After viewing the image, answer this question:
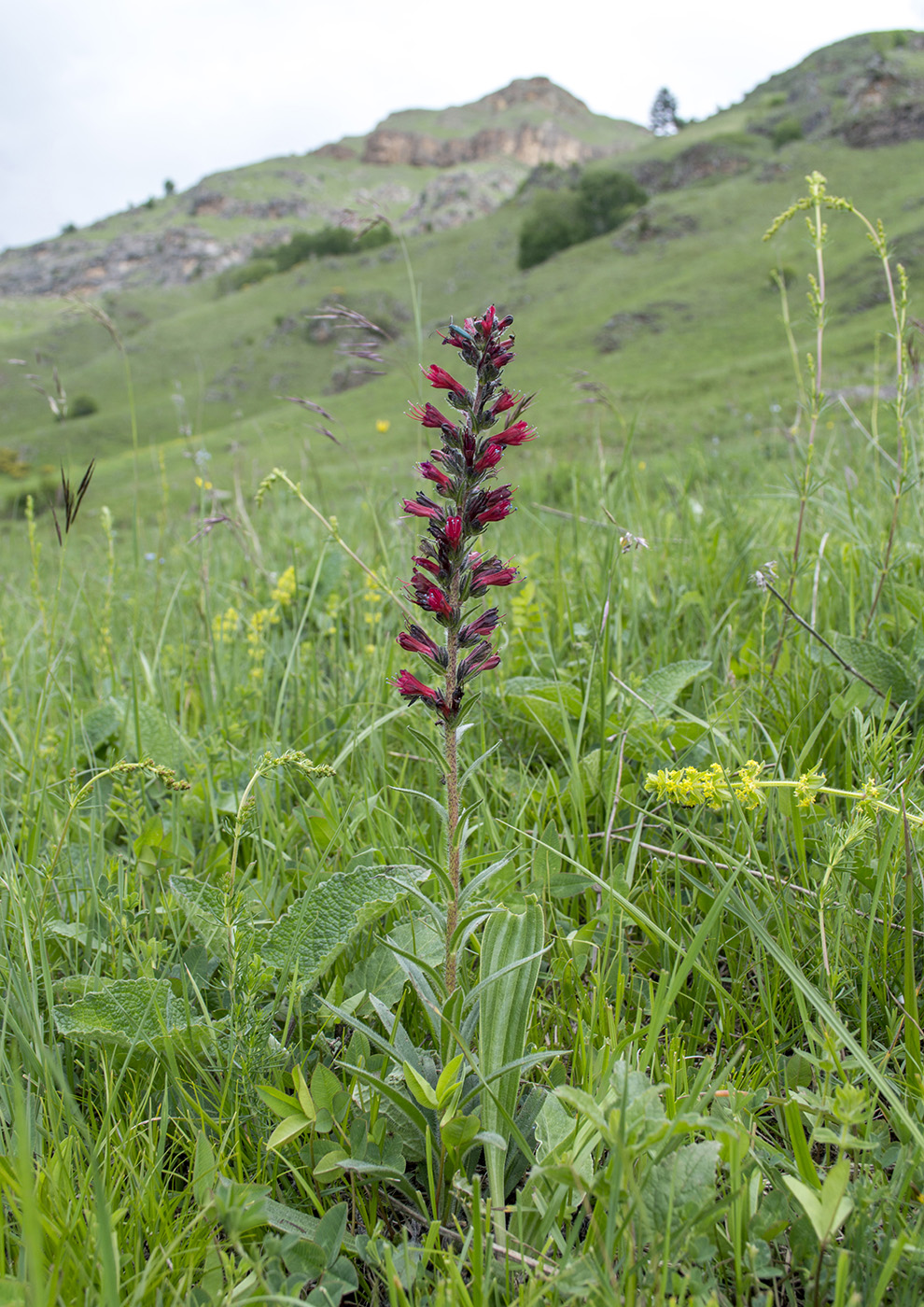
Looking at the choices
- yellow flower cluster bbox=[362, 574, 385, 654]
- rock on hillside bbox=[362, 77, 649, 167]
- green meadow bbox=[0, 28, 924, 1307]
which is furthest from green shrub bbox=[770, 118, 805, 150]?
rock on hillside bbox=[362, 77, 649, 167]

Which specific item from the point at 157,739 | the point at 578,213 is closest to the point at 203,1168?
the point at 157,739

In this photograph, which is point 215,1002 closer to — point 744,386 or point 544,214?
point 744,386

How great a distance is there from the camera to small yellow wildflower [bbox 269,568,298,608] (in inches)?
130

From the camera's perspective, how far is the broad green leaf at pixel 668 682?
2279 millimetres

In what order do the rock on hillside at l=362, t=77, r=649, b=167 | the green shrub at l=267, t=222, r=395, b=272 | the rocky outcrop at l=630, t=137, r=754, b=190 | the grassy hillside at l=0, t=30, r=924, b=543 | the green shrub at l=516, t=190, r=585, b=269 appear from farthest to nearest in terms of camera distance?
the rock on hillside at l=362, t=77, r=649, b=167 < the green shrub at l=267, t=222, r=395, b=272 < the rocky outcrop at l=630, t=137, r=754, b=190 < the green shrub at l=516, t=190, r=585, b=269 < the grassy hillside at l=0, t=30, r=924, b=543

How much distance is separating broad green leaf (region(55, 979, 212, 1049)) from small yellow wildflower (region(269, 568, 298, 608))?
2.07 metres

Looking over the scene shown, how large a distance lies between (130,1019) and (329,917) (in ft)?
1.29

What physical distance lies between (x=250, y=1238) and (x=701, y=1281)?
64cm

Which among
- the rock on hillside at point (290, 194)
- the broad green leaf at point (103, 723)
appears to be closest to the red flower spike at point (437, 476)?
the broad green leaf at point (103, 723)

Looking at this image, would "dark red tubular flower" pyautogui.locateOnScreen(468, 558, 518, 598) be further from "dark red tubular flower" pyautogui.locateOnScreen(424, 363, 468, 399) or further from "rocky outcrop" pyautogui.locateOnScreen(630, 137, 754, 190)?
"rocky outcrop" pyautogui.locateOnScreen(630, 137, 754, 190)

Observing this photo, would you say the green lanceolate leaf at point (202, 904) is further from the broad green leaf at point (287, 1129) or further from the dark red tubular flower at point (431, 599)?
the dark red tubular flower at point (431, 599)

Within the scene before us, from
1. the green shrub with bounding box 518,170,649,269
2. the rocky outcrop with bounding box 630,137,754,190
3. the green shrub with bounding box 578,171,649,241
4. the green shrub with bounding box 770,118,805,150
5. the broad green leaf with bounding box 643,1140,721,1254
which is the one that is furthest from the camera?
the green shrub with bounding box 770,118,805,150

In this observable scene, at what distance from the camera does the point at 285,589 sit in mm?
3547

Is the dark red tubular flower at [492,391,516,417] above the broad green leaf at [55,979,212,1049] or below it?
above
